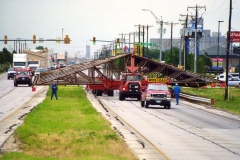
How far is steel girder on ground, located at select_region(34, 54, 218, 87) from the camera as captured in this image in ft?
199

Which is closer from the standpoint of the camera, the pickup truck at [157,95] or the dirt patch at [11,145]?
the dirt patch at [11,145]

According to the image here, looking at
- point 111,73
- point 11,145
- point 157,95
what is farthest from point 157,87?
point 11,145

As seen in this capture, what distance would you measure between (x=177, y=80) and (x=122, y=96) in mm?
13275

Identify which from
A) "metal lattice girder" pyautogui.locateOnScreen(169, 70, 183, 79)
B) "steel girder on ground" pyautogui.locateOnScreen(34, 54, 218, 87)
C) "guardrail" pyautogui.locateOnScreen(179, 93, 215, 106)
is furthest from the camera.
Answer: "metal lattice girder" pyautogui.locateOnScreen(169, 70, 183, 79)

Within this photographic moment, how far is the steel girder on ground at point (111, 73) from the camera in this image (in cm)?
6066

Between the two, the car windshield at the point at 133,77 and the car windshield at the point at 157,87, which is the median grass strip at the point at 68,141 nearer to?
the car windshield at the point at 157,87

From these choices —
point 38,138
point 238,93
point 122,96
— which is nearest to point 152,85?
point 122,96

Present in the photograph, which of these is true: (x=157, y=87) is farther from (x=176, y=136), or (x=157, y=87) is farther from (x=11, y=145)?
(x=11, y=145)

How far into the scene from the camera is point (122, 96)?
56406 mm

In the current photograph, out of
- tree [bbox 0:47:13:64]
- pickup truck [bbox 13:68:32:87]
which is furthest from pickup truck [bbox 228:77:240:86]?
tree [bbox 0:47:13:64]

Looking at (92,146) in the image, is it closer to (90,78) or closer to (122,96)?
(122,96)

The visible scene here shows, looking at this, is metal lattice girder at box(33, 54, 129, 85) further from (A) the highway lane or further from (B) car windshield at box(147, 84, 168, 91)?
(A) the highway lane

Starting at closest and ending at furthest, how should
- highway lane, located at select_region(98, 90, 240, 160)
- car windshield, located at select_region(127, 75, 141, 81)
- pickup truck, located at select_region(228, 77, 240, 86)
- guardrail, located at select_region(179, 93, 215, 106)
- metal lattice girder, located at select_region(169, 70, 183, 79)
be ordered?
highway lane, located at select_region(98, 90, 240, 160) → guardrail, located at select_region(179, 93, 215, 106) → car windshield, located at select_region(127, 75, 141, 81) → metal lattice girder, located at select_region(169, 70, 183, 79) → pickup truck, located at select_region(228, 77, 240, 86)

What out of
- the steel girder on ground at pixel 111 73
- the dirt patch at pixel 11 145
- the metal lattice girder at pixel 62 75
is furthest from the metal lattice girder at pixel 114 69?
the dirt patch at pixel 11 145
